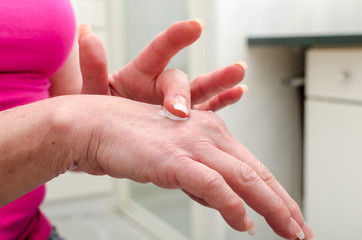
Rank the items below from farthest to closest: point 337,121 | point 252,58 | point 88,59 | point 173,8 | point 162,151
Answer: point 173,8 → point 252,58 → point 337,121 → point 88,59 → point 162,151

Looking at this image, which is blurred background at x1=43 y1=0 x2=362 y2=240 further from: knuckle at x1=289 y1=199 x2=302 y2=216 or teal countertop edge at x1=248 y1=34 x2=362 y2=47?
knuckle at x1=289 y1=199 x2=302 y2=216

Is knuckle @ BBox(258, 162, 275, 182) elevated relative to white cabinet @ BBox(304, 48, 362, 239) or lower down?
elevated

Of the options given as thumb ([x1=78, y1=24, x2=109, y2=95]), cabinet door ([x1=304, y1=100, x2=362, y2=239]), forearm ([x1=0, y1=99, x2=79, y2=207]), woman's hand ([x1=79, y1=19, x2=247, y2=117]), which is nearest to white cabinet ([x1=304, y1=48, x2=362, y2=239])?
cabinet door ([x1=304, y1=100, x2=362, y2=239])

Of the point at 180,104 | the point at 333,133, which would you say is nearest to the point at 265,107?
the point at 333,133

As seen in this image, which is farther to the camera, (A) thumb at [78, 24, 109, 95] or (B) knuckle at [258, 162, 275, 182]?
(A) thumb at [78, 24, 109, 95]

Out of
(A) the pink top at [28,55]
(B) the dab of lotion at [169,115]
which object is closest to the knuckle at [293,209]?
(B) the dab of lotion at [169,115]

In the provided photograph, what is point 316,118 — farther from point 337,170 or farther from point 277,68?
point 277,68

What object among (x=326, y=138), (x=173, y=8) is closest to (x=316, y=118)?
(x=326, y=138)
